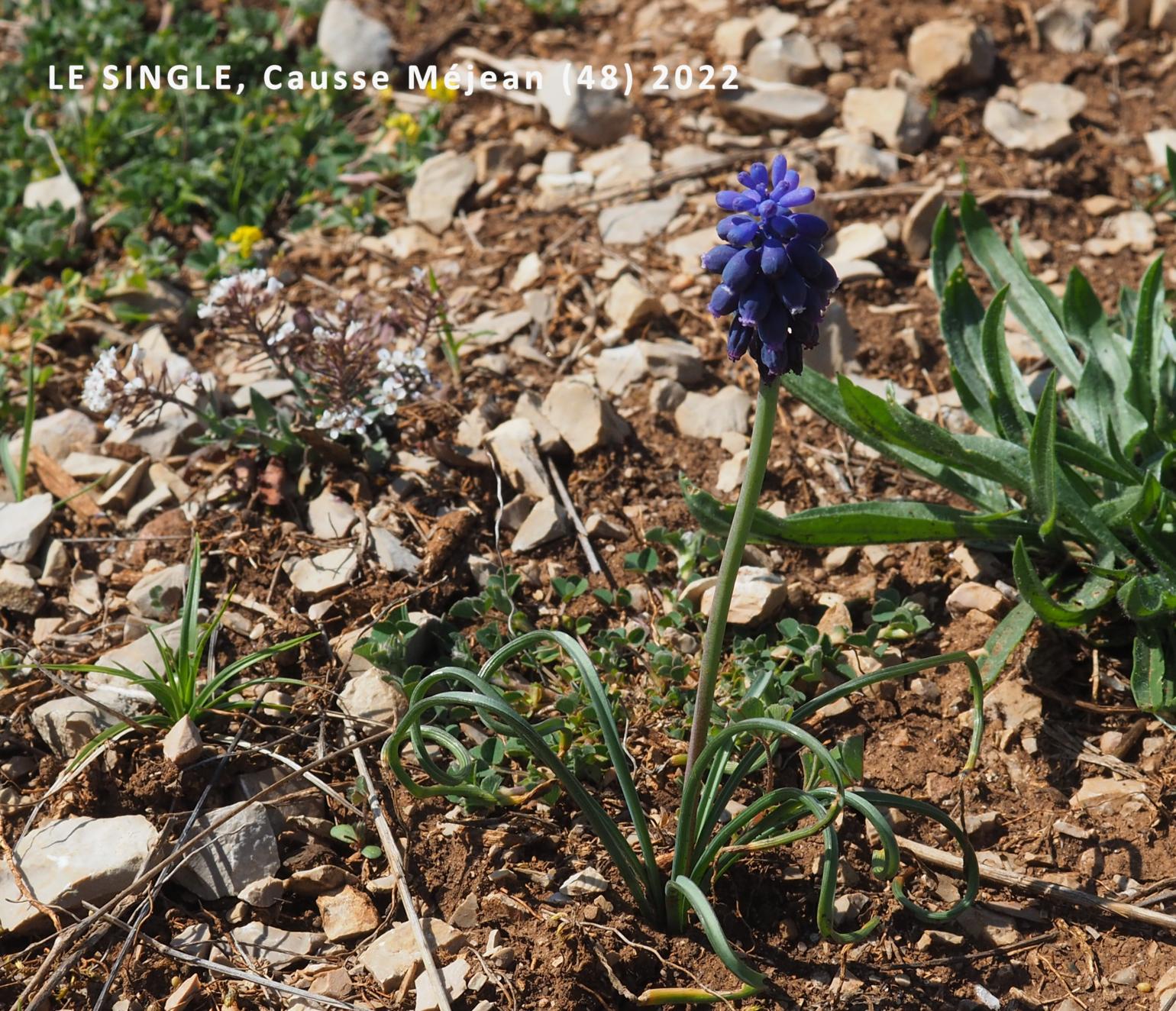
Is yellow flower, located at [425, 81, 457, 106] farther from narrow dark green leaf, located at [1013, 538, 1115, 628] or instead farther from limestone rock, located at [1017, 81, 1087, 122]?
narrow dark green leaf, located at [1013, 538, 1115, 628]

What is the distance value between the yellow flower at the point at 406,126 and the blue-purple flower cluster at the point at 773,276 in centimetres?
311

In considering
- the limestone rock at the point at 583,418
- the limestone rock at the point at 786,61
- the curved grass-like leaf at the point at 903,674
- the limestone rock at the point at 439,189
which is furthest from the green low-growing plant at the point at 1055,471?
the limestone rock at the point at 439,189

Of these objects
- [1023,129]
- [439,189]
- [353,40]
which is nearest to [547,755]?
Answer: [439,189]

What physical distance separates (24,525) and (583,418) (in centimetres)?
158

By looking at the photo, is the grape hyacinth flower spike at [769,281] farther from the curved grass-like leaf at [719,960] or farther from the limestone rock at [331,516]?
the limestone rock at [331,516]

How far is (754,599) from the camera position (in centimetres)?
298

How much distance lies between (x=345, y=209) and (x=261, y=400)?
1308 mm

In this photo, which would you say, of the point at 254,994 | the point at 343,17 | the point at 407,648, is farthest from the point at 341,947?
the point at 343,17

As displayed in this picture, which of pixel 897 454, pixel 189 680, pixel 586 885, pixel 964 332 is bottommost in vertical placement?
pixel 586 885

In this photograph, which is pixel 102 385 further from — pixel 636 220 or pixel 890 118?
pixel 890 118

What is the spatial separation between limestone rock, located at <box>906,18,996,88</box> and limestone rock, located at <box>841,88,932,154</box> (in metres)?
0.17

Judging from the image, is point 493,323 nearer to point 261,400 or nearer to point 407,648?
point 261,400

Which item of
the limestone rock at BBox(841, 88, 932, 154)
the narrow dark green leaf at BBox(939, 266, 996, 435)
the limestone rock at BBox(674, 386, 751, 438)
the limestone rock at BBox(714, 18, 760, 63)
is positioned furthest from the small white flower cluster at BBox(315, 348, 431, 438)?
the limestone rock at BBox(714, 18, 760, 63)

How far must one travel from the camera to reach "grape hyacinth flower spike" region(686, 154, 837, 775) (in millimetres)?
1796
